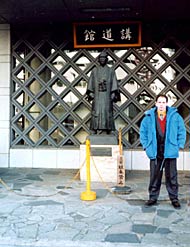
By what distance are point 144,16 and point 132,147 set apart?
324 centimetres

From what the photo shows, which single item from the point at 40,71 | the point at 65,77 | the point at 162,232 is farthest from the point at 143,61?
the point at 162,232

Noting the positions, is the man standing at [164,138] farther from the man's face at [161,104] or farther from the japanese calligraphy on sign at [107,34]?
the japanese calligraphy on sign at [107,34]

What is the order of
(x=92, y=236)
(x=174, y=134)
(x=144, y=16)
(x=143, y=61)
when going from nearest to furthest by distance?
(x=92, y=236) < (x=174, y=134) < (x=144, y=16) < (x=143, y=61)

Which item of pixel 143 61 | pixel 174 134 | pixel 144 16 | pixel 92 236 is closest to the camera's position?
pixel 92 236

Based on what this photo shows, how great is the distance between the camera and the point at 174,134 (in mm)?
5410

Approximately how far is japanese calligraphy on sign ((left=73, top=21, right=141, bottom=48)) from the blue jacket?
3.70 metres

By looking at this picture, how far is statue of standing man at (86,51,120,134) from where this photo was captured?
25.1ft

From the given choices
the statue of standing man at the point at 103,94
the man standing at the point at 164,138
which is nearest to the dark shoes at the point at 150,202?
the man standing at the point at 164,138

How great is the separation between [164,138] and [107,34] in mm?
4210

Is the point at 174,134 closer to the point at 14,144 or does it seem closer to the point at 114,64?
the point at 114,64

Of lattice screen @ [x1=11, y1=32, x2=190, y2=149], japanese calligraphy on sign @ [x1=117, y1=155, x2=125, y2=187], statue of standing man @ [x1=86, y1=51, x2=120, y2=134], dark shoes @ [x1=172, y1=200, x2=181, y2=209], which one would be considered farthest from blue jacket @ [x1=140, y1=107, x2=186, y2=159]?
lattice screen @ [x1=11, y1=32, x2=190, y2=149]

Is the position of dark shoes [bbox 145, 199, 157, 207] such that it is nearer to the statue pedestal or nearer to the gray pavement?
the gray pavement

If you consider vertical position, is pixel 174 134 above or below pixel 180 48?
below

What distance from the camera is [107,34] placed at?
8.75m
